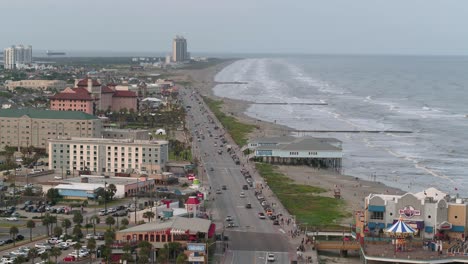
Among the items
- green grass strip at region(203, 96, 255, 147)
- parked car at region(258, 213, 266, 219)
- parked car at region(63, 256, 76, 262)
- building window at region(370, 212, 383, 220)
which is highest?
building window at region(370, 212, 383, 220)

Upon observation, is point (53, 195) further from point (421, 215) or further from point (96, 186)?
point (421, 215)

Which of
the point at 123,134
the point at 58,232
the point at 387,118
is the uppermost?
the point at 123,134

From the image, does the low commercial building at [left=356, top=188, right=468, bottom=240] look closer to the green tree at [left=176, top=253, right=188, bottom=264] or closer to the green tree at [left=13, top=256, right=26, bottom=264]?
the green tree at [left=176, top=253, right=188, bottom=264]

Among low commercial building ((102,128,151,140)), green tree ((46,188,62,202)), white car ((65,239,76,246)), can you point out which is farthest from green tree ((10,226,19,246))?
low commercial building ((102,128,151,140))

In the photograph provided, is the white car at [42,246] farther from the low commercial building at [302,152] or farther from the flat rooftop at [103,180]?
the low commercial building at [302,152]

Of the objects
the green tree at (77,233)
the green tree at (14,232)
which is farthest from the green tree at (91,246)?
the green tree at (14,232)

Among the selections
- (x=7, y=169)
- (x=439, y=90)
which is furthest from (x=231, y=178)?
(x=439, y=90)

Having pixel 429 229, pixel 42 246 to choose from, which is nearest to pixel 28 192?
pixel 42 246

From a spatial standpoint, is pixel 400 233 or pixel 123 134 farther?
pixel 123 134
